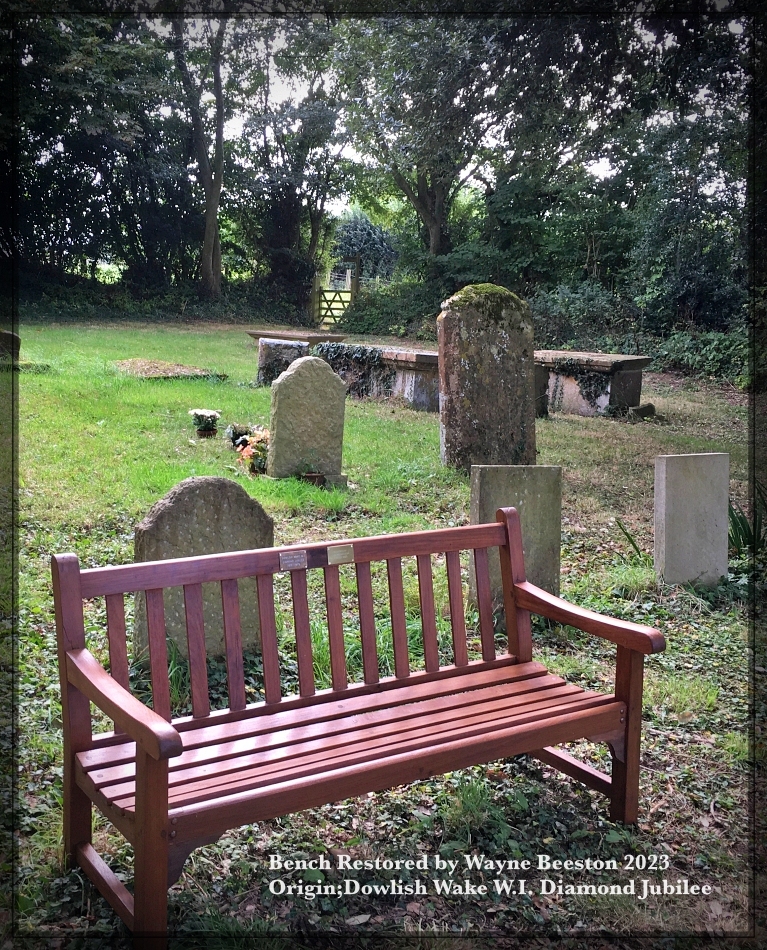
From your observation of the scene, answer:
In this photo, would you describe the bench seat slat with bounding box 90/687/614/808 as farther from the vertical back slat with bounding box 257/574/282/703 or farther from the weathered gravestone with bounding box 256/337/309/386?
the weathered gravestone with bounding box 256/337/309/386

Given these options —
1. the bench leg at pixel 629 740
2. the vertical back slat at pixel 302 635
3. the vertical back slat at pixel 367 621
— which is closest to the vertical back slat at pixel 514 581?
the bench leg at pixel 629 740

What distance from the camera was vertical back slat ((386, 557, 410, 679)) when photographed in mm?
2803

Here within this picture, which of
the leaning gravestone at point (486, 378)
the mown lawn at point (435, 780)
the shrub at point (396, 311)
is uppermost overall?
the shrub at point (396, 311)

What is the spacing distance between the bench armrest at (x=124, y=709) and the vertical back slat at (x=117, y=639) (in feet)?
0.30

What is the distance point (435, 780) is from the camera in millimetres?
3043

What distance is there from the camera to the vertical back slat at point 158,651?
7.80 feet

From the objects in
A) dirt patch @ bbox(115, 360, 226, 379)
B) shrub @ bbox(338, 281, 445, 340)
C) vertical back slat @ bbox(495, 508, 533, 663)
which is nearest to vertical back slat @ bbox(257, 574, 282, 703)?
vertical back slat @ bbox(495, 508, 533, 663)

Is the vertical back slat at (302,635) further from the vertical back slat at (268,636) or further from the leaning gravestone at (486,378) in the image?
the leaning gravestone at (486,378)

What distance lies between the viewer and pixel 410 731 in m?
2.51

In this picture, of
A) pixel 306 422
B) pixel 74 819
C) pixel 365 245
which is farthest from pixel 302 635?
pixel 365 245

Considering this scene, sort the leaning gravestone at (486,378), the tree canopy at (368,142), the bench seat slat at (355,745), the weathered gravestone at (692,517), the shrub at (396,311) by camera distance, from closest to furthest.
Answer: the bench seat slat at (355,745)
the weathered gravestone at (692,517)
the leaning gravestone at (486,378)
the tree canopy at (368,142)
the shrub at (396,311)

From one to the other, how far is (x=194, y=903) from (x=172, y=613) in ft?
4.77

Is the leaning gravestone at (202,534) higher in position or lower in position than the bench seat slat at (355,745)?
higher

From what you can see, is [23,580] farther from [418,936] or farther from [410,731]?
[418,936]
